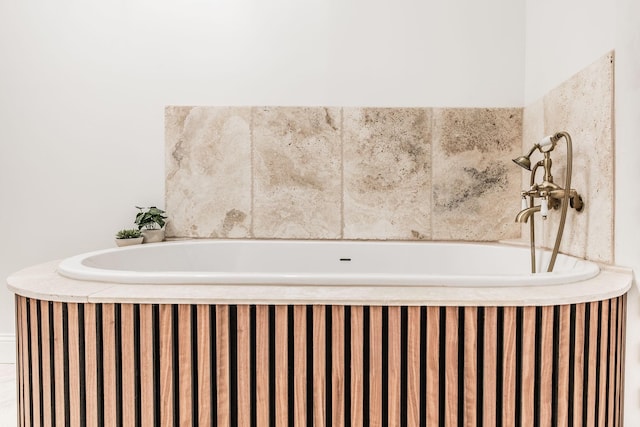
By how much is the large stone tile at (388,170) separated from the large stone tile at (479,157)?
0.07m

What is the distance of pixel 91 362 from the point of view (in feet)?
2.68

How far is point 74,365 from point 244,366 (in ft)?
1.31

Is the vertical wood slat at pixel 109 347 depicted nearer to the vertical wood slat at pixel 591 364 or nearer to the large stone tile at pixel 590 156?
the vertical wood slat at pixel 591 364

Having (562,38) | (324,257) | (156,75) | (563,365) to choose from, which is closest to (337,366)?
(563,365)

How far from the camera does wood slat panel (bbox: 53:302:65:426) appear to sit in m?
0.83

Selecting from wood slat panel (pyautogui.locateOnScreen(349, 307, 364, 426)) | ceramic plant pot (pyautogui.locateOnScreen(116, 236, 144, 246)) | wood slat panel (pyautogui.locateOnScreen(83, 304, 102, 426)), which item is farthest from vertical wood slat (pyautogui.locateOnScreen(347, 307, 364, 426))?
ceramic plant pot (pyautogui.locateOnScreen(116, 236, 144, 246))

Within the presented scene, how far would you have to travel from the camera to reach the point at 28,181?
1.80 meters

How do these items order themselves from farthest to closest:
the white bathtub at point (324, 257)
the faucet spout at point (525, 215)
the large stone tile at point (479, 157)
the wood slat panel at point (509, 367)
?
1. the large stone tile at point (479, 157)
2. the white bathtub at point (324, 257)
3. the faucet spout at point (525, 215)
4. the wood slat panel at point (509, 367)

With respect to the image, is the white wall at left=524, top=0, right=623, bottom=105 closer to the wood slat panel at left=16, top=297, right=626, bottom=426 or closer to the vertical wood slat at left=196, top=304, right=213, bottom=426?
the wood slat panel at left=16, top=297, right=626, bottom=426

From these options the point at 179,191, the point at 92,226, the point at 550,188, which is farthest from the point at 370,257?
the point at 92,226

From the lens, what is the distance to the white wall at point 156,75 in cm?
175

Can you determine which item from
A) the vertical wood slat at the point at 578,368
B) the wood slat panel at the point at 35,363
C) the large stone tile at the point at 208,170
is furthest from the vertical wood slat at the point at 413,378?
the large stone tile at the point at 208,170

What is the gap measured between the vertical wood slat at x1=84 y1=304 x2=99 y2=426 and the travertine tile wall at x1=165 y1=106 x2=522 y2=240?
0.97m

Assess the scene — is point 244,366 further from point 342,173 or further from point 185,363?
point 342,173
